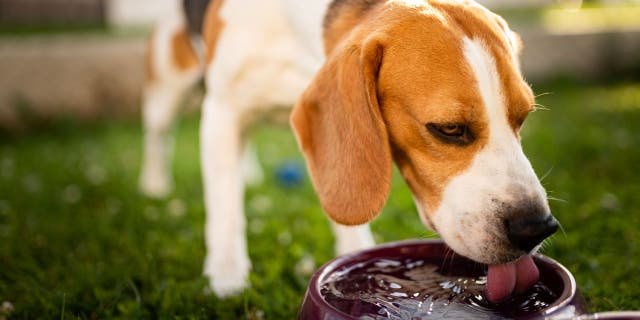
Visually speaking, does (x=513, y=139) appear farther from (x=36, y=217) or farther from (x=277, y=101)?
(x=36, y=217)

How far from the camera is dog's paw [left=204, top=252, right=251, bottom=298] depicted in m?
2.94

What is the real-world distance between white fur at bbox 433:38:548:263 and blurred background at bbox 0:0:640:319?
0.96 ft

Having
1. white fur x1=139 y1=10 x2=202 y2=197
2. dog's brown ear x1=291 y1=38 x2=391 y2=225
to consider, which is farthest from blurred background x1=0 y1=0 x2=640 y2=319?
dog's brown ear x1=291 y1=38 x2=391 y2=225

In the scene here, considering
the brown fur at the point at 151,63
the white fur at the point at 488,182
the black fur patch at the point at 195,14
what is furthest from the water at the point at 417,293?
the brown fur at the point at 151,63

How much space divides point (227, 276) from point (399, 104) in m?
1.21

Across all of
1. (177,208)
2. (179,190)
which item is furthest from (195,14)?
(179,190)

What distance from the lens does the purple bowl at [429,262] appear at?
1.87 meters

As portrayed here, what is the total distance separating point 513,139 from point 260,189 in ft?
9.44

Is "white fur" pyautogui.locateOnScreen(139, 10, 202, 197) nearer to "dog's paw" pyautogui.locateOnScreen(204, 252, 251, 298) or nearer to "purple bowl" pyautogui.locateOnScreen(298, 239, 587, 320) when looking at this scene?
"dog's paw" pyautogui.locateOnScreen(204, 252, 251, 298)

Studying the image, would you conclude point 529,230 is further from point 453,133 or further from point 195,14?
point 195,14

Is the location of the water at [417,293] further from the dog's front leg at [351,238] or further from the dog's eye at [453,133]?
the dog's front leg at [351,238]

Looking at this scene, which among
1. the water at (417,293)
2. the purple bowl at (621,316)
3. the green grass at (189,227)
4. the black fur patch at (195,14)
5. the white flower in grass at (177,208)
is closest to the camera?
the purple bowl at (621,316)

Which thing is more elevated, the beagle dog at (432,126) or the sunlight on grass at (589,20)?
the beagle dog at (432,126)

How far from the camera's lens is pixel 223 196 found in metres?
3.22
